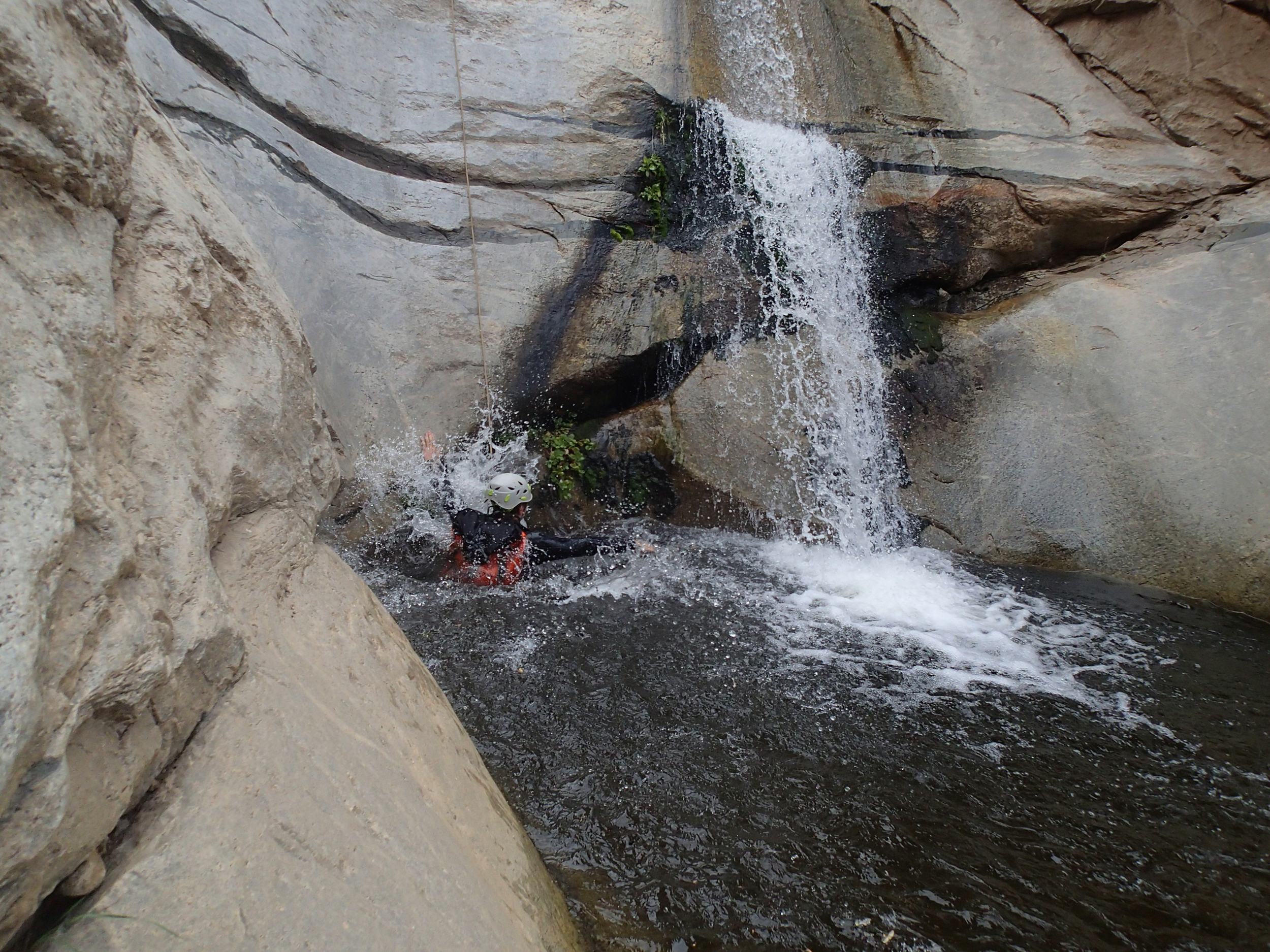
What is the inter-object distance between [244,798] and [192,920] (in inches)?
9.9

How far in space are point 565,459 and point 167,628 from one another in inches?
191

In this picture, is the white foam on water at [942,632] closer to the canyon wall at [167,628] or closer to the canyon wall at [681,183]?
the canyon wall at [681,183]

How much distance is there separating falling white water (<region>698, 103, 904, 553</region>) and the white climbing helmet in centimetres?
242

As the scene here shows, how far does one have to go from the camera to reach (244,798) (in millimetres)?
1400

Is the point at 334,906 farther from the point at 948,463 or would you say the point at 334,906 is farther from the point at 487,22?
the point at 487,22

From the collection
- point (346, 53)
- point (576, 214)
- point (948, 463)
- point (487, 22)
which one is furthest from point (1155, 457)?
point (346, 53)

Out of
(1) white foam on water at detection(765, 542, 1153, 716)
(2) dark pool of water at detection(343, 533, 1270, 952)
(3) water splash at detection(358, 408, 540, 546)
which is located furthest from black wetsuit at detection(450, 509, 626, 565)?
(1) white foam on water at detection(765, 542, 1153, 716)

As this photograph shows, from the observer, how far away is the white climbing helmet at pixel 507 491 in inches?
188

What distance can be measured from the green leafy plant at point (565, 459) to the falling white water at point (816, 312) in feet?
5.48

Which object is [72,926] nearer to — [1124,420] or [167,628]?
[167,628]

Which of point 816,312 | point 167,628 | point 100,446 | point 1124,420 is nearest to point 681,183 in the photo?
point 816,312

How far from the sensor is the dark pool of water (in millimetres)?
2330

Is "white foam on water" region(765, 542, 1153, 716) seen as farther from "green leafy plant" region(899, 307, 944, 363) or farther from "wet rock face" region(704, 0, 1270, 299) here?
"wet rock face" region(704, 0, 1270, 299)

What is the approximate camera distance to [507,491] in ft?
15.7
